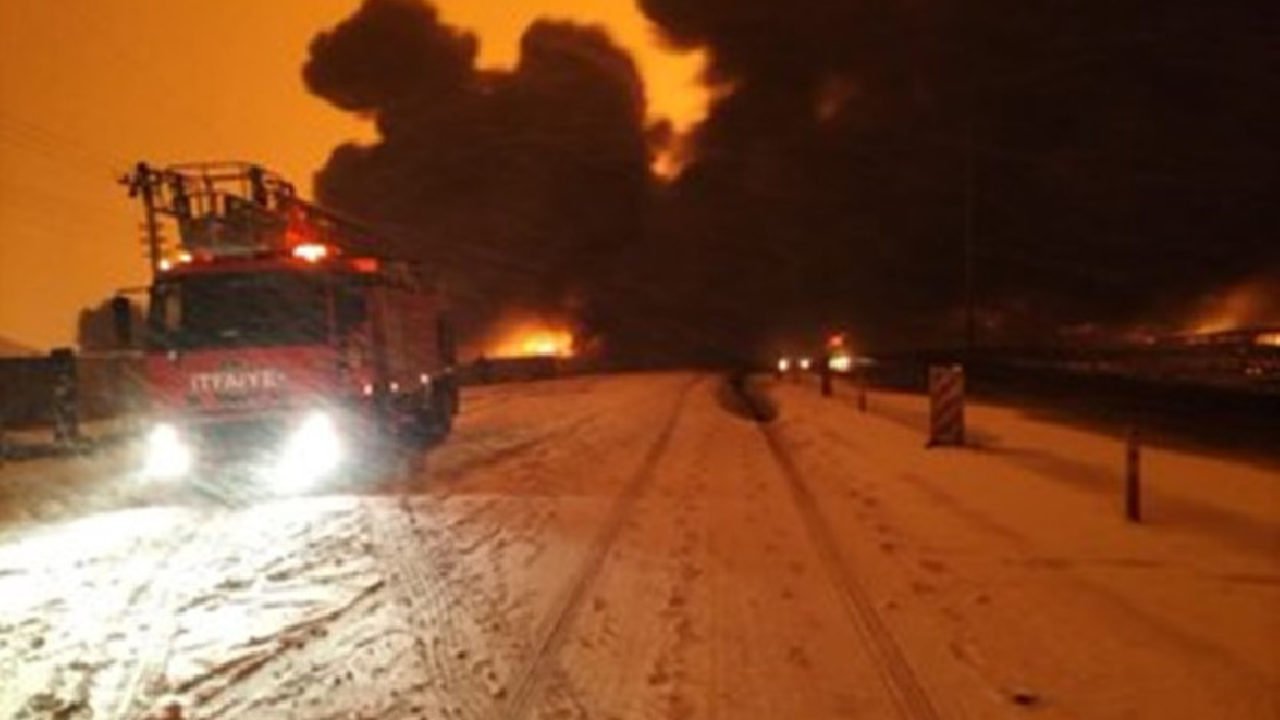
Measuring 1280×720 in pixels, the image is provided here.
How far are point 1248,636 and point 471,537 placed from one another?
7.82m

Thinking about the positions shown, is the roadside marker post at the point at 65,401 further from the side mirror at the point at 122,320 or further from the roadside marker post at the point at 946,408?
the roadside marker post at the point at 946,408

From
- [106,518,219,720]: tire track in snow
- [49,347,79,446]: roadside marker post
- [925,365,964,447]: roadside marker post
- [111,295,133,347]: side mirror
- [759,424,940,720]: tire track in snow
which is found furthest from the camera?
[49,347,79,446]: roadside marker post

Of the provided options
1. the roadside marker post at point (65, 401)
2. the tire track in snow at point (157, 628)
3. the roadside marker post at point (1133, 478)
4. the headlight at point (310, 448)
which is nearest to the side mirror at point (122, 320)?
the headlight at point (310, 448)

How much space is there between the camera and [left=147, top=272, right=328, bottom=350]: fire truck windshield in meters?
22.4

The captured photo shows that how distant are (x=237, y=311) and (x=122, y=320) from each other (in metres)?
1.78

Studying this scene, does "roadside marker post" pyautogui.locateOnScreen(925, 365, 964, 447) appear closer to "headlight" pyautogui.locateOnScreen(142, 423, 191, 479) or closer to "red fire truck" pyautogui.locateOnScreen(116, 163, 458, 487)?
Answer: "red fire truck" pyautogui.locateOnScreen(116, 163, 458, 487)

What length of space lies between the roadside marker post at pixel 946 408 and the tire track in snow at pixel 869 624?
8.25 meters

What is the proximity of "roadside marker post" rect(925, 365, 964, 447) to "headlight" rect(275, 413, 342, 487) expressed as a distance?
1015 centimetres

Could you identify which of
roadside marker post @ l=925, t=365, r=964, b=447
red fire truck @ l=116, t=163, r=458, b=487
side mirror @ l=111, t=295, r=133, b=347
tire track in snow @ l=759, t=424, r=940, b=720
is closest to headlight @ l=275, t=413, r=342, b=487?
red fire truck @ l=116, t=163, r=458, b=487

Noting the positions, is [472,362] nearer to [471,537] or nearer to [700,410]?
[700,410]

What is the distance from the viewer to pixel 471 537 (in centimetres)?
1554

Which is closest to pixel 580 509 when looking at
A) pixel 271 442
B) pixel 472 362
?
pixel 271 442

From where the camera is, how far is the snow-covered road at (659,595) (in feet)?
28.0

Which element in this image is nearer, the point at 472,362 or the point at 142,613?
the point at 142,613
